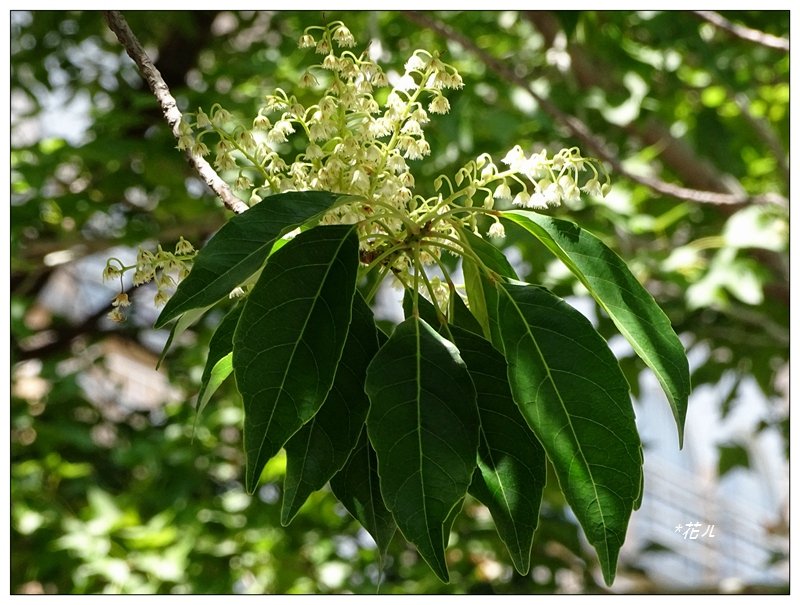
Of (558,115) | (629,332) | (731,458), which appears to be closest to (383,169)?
(629,332)

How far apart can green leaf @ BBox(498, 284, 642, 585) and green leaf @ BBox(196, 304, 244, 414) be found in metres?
0.21

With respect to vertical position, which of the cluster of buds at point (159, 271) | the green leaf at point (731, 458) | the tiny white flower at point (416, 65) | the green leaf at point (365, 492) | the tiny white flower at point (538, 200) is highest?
the tiny white flower at point (416, 65)

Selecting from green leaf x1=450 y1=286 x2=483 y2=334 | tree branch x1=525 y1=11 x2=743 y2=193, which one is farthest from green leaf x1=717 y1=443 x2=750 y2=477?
green leaf x1=450 y1=286 x2=483 y2=334

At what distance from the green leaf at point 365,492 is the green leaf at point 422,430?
0.32 ft

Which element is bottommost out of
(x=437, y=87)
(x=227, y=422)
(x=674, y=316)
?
(x=227, y=422)

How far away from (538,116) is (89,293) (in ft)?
6.76

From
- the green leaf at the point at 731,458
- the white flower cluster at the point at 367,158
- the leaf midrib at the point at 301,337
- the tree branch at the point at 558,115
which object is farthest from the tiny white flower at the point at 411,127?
the green leaf at the point at 731,458

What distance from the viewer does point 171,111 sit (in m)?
0.76

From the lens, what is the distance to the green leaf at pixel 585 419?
67 cm

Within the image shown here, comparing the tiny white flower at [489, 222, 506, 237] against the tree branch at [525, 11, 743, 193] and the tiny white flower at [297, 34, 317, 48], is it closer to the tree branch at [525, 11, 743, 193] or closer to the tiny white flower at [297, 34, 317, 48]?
the tiny white flower at [297, 34, 317, 48]

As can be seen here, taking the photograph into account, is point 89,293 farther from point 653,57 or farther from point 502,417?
point 502,417

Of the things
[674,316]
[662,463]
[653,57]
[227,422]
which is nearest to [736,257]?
[674,316]

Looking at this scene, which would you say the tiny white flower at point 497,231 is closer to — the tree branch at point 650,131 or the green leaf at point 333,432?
the green leaf at point 333,432

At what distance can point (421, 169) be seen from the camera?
83.6 inches
